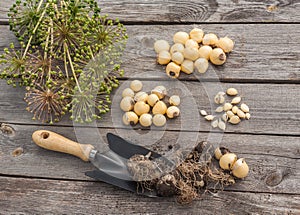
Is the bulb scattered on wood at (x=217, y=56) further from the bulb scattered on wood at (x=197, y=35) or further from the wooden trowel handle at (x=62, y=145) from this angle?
the wooden trowel handle at (x=62, y=145)

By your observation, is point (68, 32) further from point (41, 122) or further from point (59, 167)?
point (59, 167)

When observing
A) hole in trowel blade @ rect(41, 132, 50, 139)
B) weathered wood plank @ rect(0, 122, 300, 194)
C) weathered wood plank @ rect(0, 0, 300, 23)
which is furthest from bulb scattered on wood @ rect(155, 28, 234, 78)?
hole in trowel blade @ rect(41, 132, 50, 139)

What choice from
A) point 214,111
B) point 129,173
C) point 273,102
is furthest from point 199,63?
point 129,173

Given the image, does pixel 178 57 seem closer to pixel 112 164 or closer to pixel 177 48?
pixel 177 48

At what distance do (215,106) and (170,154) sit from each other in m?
0.21

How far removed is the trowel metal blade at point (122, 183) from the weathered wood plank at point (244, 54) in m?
0.35

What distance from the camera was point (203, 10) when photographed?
1.49 metres

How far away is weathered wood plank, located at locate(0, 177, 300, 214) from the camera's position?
121 cm

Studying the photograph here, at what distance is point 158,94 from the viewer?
1349 mm

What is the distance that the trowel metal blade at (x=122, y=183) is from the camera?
1238 millimetres

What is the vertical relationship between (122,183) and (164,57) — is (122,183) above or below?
below

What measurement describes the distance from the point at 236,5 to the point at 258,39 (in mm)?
154

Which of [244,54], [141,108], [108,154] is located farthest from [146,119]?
[244,54]

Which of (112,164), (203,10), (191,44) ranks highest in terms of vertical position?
(203,10)
